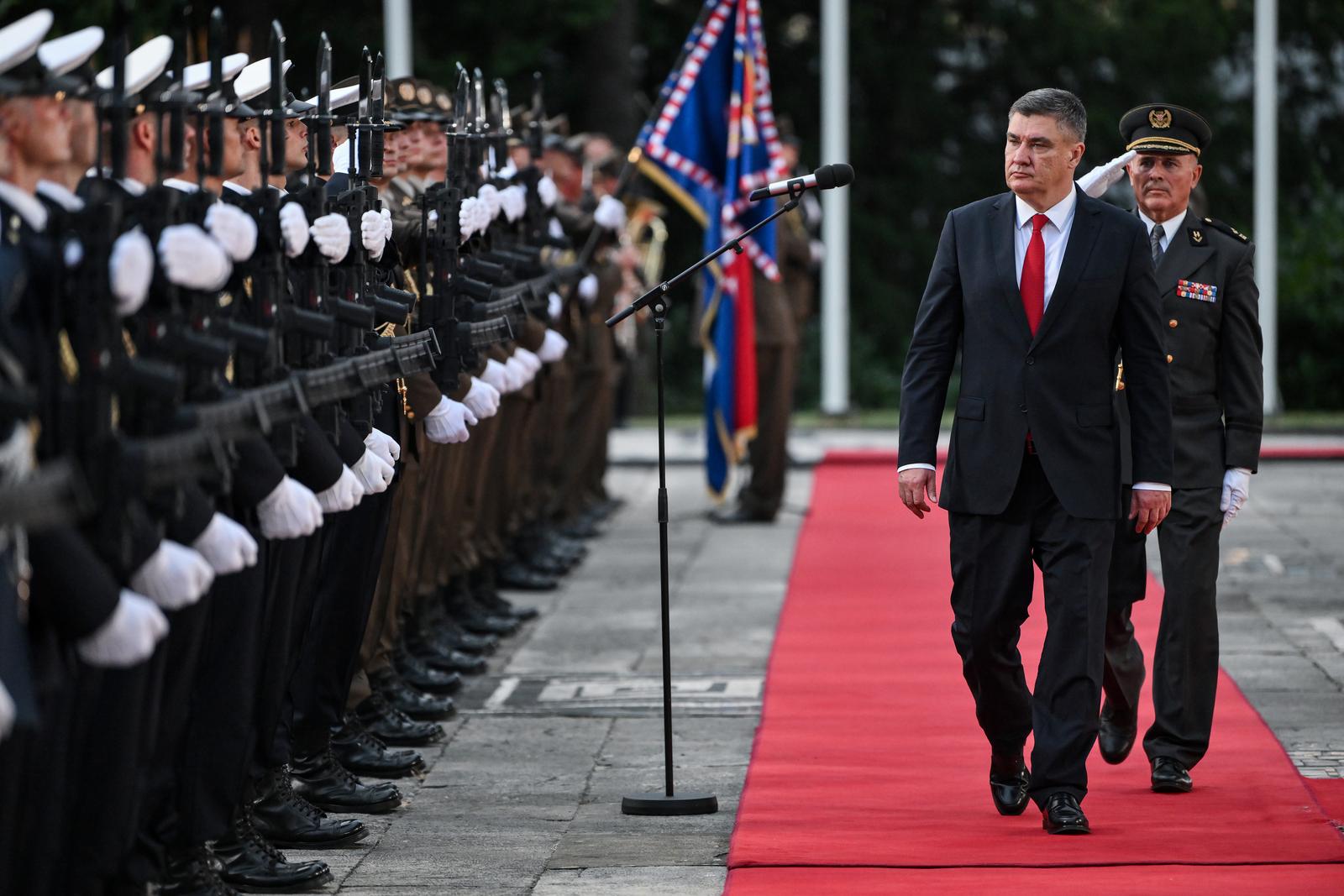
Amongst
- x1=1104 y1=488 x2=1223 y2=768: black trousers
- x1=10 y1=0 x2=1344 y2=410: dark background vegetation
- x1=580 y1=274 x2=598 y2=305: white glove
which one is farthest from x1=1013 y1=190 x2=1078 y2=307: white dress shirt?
x1=10 y1=0 x2=1344 y2=410: dark background vegetation

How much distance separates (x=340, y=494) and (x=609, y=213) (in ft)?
21.2

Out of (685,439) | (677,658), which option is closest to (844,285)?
(685,439)

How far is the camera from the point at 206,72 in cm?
593

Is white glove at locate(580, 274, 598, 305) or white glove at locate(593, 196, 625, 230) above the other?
white glove at locate(593, 196, 625, 230)

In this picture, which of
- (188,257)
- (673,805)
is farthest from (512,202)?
(188,257)

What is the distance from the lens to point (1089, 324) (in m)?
6.09

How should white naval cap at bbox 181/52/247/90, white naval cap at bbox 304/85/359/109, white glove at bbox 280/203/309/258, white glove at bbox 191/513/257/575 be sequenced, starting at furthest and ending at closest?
1. white naval cap at bbox 304/85/359/109
2. white naval cap at bbox 181/52/247/90
3. white glove at bbox 280/203/309/258
4. white glove at bbox 191/513/257/575

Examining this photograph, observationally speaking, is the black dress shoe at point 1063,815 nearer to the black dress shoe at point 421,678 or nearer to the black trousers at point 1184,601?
the black trousers at point 1184,601

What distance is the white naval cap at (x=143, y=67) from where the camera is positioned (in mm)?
5077

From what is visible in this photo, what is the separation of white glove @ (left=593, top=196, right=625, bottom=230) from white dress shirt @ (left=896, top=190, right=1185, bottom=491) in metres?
5.97

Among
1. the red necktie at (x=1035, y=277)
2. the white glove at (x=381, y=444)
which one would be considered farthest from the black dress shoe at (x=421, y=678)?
the red necktie at (x=1035, y=277)

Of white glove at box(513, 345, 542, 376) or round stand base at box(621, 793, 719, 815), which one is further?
white glove at box(513, 345, 542, 376)

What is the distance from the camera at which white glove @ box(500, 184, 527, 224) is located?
9.22 meters

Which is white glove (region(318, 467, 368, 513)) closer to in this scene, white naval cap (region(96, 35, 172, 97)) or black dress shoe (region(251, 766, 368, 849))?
black dress shoe (region(251, 766, 368, 849))
